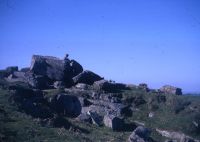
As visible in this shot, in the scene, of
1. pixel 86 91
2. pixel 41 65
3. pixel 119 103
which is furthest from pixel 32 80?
pixel 119 103

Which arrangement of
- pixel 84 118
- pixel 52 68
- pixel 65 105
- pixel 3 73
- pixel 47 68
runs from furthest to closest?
pixel 3 73, pixel 52 68, pixel 47 68, pixel 65 105, pixel 84 118

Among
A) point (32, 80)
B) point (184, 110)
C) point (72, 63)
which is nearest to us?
point (184, 110)

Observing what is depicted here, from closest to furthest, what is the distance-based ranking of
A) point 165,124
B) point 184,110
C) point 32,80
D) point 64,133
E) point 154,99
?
1. point 64,133
2. point 165,124
3. point 184,110
4. point 154,99
5. point 32,80

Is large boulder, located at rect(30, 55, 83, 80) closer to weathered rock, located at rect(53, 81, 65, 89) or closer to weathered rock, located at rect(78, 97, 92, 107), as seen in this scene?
weathered rock, located at rect(53, 81, 65, 89)

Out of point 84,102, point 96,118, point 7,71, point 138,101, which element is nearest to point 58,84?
point 84,102

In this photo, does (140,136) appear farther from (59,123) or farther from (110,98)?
(110,98)

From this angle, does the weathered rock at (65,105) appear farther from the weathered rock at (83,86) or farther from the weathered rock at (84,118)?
the weathered rock at (83,86)

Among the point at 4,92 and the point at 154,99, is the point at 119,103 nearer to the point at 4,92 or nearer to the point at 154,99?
the point at 154,99

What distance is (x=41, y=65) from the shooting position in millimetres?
52625

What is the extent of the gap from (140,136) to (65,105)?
1415 centimetres

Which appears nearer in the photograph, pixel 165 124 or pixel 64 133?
pixel 64 133

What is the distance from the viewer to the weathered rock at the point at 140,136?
30.3 meters

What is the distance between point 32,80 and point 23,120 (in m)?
19.3

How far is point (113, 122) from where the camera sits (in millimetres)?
36125
